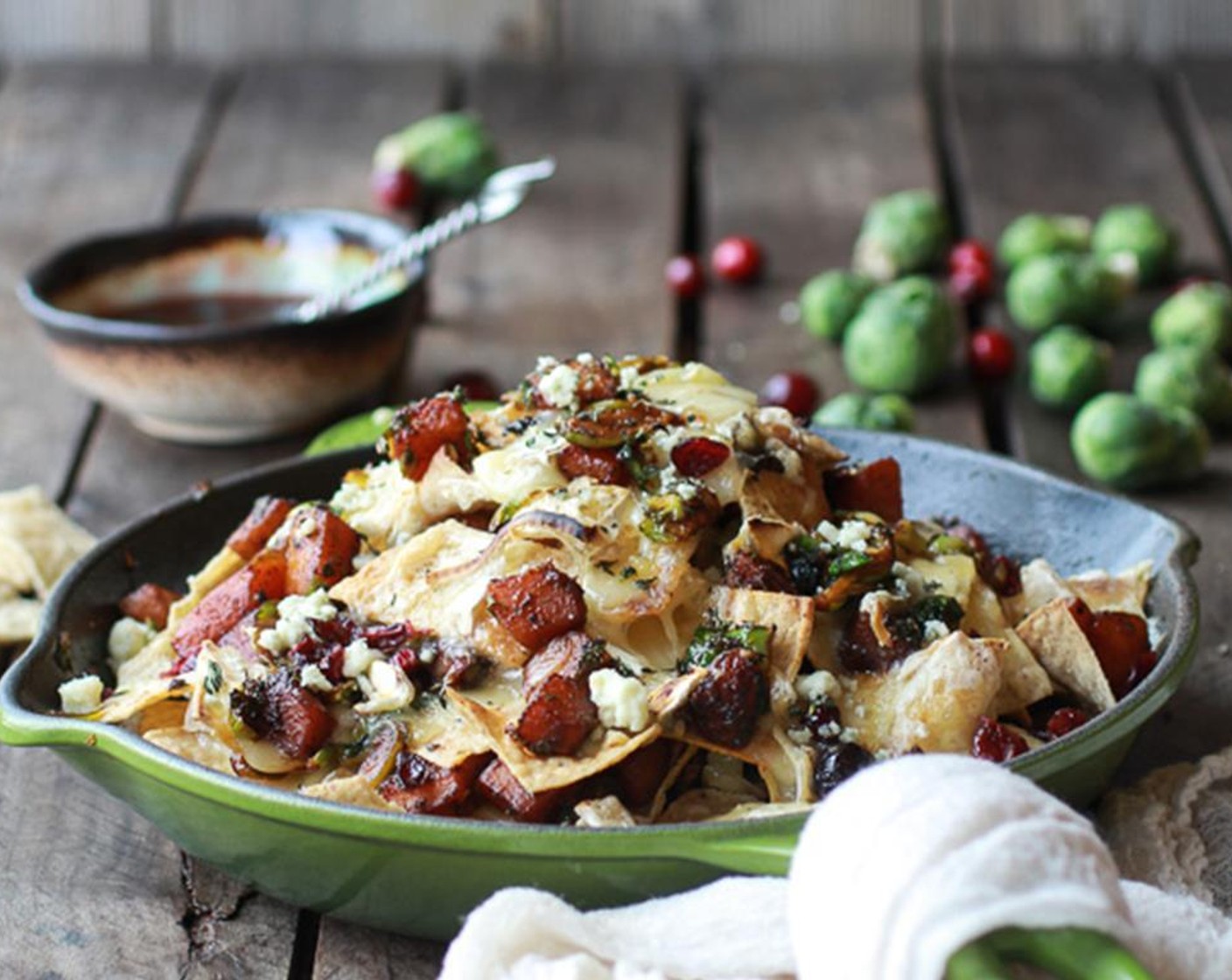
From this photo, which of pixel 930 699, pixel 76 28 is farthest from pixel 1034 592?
pixel 76 28

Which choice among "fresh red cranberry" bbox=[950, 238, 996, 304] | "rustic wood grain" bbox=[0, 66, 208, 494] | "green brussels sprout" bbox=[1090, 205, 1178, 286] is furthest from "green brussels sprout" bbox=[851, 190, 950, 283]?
"rustic wood grain" bbox=[0, 66, 208, 494]

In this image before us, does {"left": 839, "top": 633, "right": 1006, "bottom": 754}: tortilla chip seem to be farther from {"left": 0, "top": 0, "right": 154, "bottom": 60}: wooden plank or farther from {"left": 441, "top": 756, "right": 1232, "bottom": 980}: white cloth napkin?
{"left": 0, "top": 0, "right": 154, "bottom": 60}: wooden plank

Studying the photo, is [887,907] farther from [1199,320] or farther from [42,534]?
[1199,320]

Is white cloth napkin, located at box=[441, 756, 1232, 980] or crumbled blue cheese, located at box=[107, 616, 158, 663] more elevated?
white cloth napkin, located at box=[441, 756, 1232, 980]

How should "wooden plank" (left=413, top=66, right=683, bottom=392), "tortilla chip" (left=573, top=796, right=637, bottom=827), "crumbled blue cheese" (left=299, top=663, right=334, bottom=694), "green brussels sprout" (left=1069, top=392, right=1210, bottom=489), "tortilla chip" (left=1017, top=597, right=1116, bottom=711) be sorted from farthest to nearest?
"wooden plank" (left=413, top=66, right=683, bottom=392)
"green brussels sprout" (left=1069, top=392, right=1210, bottom=489)
"tortilla chip" (left=1017, top=597, right=1116, bottom=711)
"crumbled blue cheese" (left=299, top=663, right=334, bottom=694)
"tortilla chip" (left=573, top=796, right=637, bottom=827)

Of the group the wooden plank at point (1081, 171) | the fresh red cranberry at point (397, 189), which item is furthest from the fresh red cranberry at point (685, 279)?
the fresh red cranberry at point (397, 189)

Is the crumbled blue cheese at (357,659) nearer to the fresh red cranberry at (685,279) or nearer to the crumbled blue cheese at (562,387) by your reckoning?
the crumbled blue cheese at (562,387)
